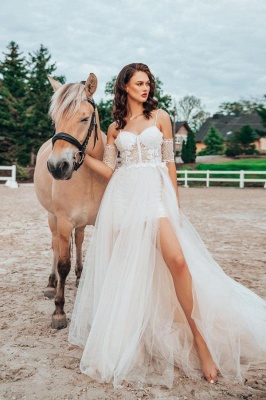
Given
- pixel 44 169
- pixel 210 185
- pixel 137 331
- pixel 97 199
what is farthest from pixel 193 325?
pixel 210 185

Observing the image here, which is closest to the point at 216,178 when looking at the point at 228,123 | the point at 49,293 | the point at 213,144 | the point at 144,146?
the point at 49,293

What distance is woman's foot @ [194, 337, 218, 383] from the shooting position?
7.85ft

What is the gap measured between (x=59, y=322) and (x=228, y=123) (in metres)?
64.8

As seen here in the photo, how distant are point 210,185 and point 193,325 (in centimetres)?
2312

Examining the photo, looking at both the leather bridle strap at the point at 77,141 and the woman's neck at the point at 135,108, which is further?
the woman's neck at the point at 135,108

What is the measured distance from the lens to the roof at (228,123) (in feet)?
199

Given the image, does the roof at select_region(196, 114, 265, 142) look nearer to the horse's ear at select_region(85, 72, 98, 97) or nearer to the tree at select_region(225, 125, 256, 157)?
the tree at select_region(225, 125, 256, 157)

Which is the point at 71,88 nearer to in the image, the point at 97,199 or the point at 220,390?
the point at 97,199

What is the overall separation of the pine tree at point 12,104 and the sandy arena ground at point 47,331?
24587mm

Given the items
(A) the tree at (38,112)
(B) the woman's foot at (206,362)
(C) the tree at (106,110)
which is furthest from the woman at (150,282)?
(A) the tree at (38,112)

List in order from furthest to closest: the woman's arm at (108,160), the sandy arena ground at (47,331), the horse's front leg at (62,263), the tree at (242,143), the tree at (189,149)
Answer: the tree at (242,143), the tree at (189,149), the horse's front leg at (62,263), the woman's arm at (108,160), the sandy arena ground at (47,331)

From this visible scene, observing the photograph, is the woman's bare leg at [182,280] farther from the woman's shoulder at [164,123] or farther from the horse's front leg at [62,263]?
the horse's front leg at [62,263]

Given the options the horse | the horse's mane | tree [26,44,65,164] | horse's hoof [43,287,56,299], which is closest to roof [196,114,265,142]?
tree [26,44,65,164]

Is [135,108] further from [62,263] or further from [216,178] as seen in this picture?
[216,178]
